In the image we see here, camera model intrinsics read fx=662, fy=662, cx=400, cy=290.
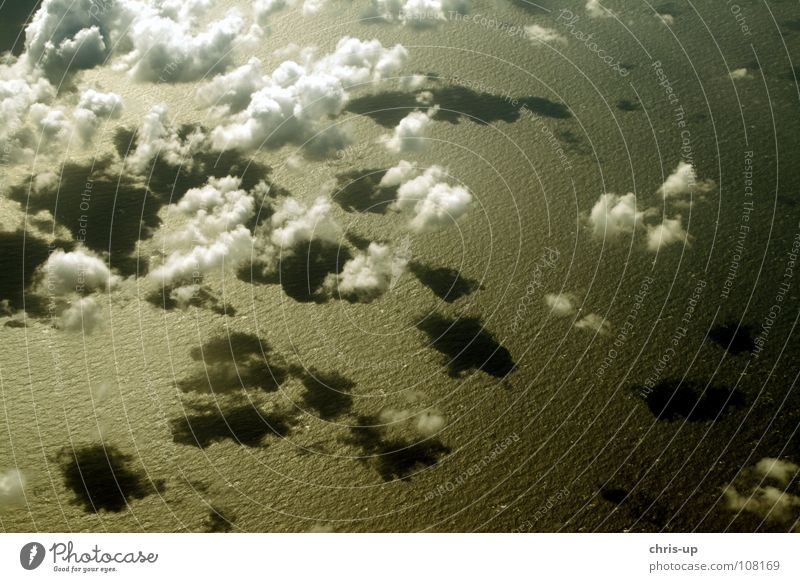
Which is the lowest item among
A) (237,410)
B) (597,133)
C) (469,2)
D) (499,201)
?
(237,410)

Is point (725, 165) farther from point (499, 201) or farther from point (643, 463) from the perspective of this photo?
point (643, 463)

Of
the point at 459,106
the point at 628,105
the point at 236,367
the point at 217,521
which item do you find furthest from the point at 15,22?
the point at 628,105

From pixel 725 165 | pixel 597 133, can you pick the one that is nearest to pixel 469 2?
pixel 597 133

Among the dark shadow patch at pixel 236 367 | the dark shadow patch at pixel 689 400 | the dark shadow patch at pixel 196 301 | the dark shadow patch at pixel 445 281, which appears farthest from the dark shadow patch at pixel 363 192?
the dark shadow patch at pixel 689 400

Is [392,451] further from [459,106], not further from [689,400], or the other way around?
[459,106]

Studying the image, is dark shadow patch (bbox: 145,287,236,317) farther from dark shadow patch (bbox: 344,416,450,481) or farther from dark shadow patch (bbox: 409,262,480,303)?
dark shadow patch (bbox: 409,262,480,303)

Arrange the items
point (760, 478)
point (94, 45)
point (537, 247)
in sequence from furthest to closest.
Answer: point (94, 45), point (537, 247), point (760, 478)
